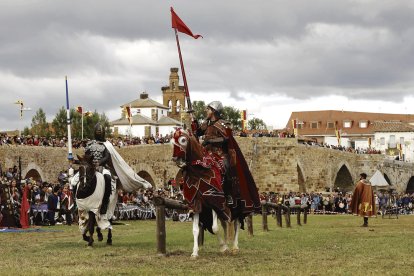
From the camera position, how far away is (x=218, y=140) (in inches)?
572

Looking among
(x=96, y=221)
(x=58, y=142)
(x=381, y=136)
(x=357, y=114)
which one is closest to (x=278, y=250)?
(x=96, y=221)

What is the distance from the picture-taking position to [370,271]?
36.3ft

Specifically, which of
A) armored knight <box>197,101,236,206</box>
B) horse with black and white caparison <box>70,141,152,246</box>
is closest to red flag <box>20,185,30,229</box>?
horse with black and white caparison <box>70,141,152,246</box>

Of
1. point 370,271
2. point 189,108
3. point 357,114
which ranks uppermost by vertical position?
point 357,114

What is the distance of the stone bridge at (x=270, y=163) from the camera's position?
157 ft

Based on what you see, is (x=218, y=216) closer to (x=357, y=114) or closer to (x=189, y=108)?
(x=189, y=108)

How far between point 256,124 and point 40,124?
2052 inches

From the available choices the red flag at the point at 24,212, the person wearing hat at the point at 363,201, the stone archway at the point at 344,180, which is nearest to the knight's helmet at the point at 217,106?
the red flag at the point at 24,212

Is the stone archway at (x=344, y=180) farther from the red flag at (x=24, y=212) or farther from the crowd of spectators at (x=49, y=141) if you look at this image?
the red flag at (x=24, y=212)

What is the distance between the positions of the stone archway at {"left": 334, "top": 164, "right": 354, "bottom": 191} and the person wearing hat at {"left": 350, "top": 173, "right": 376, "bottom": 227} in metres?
47.3

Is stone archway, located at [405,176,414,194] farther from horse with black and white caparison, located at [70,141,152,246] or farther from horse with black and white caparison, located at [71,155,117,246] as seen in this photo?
horse with black and white caparison, located at [71,155,117,246]

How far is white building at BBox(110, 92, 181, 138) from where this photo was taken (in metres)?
118

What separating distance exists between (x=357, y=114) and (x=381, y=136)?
21493 millimetres

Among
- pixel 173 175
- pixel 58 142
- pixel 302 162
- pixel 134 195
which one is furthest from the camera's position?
pixel 302 162
